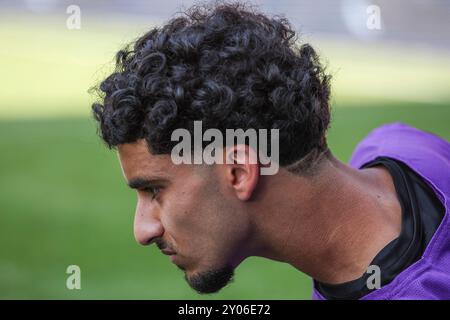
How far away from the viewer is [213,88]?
8.71ft

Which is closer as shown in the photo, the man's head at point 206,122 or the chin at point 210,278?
the man's head at point 206,122

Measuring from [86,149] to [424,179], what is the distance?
5.13 metres

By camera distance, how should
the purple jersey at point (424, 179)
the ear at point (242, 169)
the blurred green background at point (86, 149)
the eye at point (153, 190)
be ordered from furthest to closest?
the blurred green background at point (86, 149)
the eye at point (153, 190)
the ear at point (242, 169)
the purple jersey at point (424, 179)

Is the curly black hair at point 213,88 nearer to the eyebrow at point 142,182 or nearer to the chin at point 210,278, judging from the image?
the eyebrow at point 142,182

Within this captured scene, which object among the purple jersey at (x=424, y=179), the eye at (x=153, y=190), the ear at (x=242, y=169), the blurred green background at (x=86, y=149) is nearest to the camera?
the purple jersey at (x=424, y=179)

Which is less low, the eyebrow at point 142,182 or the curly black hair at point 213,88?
the curly black hair at point 213,88

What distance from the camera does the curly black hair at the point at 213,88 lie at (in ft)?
8.73

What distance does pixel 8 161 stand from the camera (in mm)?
7492

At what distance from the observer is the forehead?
8.84 feet

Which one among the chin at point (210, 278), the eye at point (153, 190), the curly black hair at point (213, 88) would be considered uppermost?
the curly black hair at point (213, 88)

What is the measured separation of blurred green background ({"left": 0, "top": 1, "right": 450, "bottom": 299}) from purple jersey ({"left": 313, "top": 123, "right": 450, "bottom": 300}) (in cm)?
50

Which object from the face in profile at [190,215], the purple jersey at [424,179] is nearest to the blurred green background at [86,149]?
the purple jersey at [424,179]

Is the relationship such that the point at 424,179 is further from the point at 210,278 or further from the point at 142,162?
the point at 142,162
